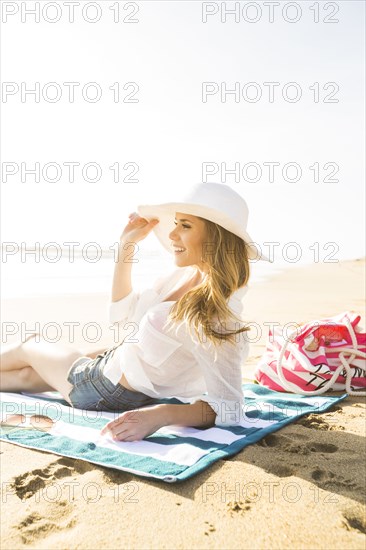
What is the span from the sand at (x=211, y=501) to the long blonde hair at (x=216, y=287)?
718 mm

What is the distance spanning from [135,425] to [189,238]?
1.10 metres

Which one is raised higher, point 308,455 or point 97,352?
point 97,352

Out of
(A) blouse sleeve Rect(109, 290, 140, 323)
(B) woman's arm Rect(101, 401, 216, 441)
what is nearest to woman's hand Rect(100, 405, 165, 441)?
(B) woman's arm Rect(101, 401, 216, 441)

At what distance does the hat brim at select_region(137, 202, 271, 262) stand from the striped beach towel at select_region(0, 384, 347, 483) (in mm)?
1059

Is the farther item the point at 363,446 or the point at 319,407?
the point at 319,407

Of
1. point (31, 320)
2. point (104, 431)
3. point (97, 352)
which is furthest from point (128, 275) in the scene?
point (31, 320)

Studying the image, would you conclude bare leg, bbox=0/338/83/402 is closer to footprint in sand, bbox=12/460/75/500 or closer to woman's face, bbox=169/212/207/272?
footprint in sand, bbox=12/460/75/500

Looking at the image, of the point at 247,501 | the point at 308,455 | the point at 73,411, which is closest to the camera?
the point at 247,501

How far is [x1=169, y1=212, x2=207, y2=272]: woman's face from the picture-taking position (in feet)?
11.0

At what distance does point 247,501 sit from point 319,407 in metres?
1.64

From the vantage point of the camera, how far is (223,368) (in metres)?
3.28

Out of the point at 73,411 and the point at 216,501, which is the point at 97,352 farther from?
the point at 216,501

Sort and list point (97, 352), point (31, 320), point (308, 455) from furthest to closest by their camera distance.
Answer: point (31, 320) → point (97, 352) → point (308, 455)

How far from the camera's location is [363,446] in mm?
3250
